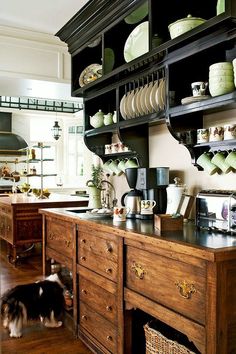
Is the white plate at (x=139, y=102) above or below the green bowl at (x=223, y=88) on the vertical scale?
above

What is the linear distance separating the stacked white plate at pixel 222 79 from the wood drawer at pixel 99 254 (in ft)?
3.18

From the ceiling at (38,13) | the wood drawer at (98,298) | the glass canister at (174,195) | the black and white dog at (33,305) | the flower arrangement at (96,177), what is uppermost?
the ceiling at (38,13)

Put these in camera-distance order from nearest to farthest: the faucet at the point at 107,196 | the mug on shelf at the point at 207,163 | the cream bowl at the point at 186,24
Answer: the cream bowl at the point at 186,24 < the mug on shelf at the point at 207,163 < the faucet at the point at 107,196

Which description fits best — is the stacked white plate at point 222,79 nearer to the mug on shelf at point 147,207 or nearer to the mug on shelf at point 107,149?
the mug on shelf at point 147,207

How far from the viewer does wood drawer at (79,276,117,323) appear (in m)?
2.06

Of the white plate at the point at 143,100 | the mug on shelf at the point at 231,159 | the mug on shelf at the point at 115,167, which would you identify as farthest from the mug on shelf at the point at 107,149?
the mug on shelf at the point at 231,159

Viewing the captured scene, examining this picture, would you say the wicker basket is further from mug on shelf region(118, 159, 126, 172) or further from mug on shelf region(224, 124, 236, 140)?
mug on shelf region(118, 159, 126, 172)

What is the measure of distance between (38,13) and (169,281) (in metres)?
2.96

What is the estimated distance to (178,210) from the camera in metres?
2.17

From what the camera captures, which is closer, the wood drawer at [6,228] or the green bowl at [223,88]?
the green bowl at [223,88]

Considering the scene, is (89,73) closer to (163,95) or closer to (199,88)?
(163,95)

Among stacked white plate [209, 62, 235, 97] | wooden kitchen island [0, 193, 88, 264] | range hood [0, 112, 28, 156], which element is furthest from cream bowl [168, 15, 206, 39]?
range hood [0, 112, 28, 156]

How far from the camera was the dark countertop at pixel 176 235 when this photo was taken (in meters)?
1.42

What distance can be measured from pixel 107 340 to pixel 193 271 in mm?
947
